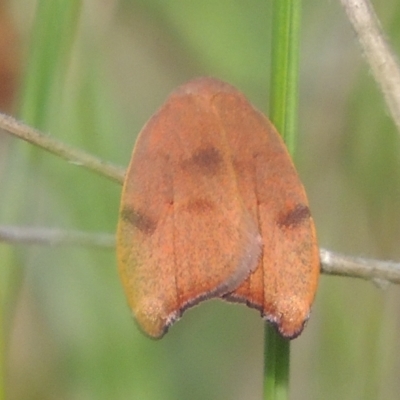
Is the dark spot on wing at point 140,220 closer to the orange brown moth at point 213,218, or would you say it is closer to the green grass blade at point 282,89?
the orange brown moth at point 213,218

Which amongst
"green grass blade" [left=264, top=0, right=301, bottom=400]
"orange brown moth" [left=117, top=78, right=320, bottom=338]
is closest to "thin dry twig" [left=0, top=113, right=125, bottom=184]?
"orange brown moth" [left=117, top=78, right=320, bottom=338]

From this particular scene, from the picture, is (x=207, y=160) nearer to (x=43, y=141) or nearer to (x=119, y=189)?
(x=43, y=141)

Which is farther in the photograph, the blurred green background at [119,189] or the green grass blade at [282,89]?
the blurred green background at [119,189]

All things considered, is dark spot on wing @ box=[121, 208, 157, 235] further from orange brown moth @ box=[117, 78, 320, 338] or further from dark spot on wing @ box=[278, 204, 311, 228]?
dark spot on wing @ box=[278, 204, 311, 228]

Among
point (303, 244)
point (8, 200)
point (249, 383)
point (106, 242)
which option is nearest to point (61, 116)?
point (8, 200)

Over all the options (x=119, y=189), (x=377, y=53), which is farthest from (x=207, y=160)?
(x=119, y=189)

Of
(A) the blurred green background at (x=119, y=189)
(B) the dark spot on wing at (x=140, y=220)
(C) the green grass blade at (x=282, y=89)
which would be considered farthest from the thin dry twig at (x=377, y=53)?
(A) the blurred green background at (x=119, y=189)

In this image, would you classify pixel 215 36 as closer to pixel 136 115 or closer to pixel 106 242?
pixel 136 115
